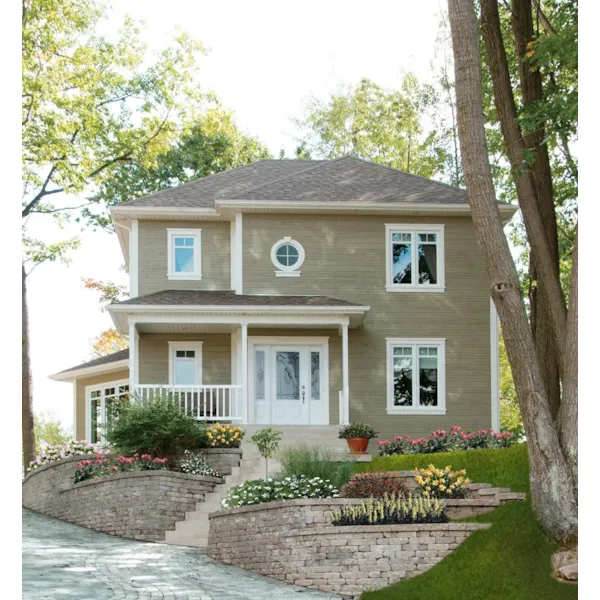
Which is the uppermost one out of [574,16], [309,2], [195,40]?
[309,2]

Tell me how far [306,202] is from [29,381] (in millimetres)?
9555

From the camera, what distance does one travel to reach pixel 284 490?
14.1 meters

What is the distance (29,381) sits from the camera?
87.8ft

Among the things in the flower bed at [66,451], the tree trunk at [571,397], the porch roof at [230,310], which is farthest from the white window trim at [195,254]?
the tree trunk at [571,397]

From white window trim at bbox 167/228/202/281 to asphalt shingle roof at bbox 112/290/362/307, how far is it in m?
0.56

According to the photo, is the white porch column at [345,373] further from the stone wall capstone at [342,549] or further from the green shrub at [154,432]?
the stone wall capstone at [342,549]

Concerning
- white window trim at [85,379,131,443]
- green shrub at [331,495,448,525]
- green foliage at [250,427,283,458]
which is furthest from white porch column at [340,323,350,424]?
green shrub at [331,495,448,525]

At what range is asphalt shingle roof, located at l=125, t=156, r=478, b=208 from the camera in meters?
22.8

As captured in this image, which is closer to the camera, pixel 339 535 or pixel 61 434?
pixel 339 535

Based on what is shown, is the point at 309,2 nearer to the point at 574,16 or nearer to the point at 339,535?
the point at 574,16

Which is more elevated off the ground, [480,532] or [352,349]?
[352,349]

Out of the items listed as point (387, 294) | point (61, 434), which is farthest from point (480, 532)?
point (61, 434)
